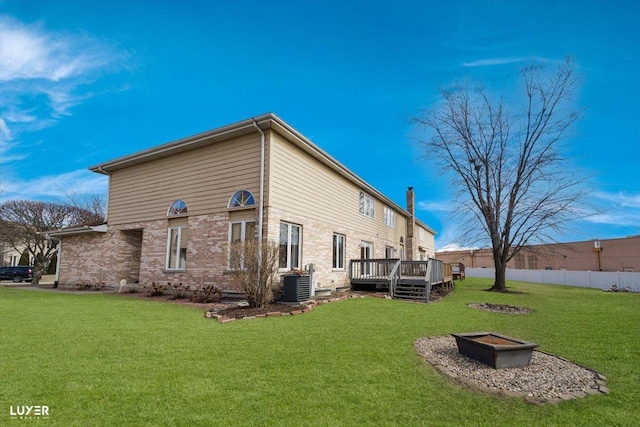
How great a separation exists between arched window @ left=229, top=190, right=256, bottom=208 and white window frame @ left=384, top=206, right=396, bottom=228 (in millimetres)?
12630

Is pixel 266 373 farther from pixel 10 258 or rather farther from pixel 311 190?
pixel 10 258

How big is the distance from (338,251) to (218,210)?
231 inches

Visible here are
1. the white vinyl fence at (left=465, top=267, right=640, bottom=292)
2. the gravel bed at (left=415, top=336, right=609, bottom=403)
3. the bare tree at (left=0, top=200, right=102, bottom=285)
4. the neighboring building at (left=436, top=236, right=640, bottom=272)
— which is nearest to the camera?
the gravel bed at (left=415, top=336, right=609, bottom=403)

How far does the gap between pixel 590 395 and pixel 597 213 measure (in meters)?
20.2

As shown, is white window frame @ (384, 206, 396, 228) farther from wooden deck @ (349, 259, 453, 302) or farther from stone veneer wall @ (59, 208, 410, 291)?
wooden deck @ (349, 259, 453, 302)

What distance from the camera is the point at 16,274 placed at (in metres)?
26.6

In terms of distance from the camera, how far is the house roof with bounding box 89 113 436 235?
10.7 meters

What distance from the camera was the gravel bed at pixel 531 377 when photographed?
3.66m

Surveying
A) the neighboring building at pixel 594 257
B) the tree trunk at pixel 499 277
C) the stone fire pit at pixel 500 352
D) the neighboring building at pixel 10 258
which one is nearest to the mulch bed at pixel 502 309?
the stone fire pit at pixel 500 352

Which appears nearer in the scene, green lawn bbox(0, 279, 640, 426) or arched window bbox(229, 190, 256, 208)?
green lawn bbox(0, 279, 640, 426)

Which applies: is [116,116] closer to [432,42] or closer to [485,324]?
[432,42]

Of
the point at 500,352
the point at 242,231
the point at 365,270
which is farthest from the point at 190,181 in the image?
the point at 500,352

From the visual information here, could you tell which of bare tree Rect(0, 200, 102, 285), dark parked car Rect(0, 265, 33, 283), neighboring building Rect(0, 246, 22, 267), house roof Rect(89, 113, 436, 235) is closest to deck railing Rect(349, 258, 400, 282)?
house roof Rect(89, 113, 436, 235)

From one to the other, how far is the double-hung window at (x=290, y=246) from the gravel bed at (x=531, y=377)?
6939 millimetres
